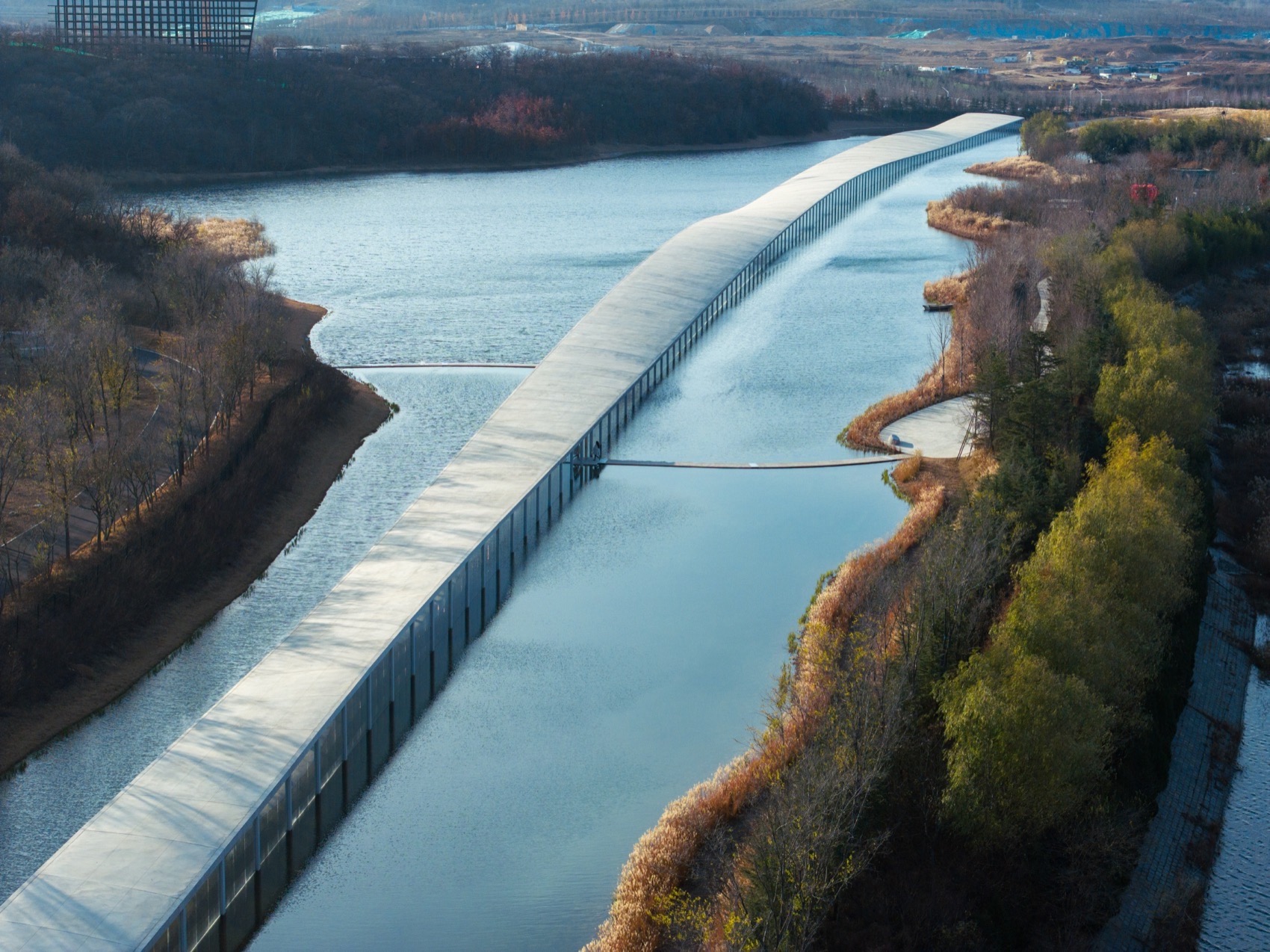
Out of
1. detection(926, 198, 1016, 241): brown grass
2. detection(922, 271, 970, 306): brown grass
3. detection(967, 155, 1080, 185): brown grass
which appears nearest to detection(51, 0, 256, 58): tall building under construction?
detection(967, 155, 1080, 185): brown grass

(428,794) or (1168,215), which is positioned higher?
(1168,215)

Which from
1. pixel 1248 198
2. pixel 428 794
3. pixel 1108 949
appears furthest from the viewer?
pixel 1248 198

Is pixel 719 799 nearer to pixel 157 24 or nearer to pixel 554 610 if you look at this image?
pixel 554 610

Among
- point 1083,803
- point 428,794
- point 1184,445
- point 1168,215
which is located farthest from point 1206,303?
point 428,794

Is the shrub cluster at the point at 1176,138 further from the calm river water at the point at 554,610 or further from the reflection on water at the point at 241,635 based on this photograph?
the reflection on water at the point at 241,635

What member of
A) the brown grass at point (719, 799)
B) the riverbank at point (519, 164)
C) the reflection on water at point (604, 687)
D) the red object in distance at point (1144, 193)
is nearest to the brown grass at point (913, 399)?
the reflection on water at point (604, 687)

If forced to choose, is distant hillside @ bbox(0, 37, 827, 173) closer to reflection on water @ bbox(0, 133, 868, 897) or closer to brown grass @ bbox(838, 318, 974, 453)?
reflection on water @ bbox(0, 133, 868, 897)

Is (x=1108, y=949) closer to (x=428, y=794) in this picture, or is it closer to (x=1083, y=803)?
(x=1083, y=803)

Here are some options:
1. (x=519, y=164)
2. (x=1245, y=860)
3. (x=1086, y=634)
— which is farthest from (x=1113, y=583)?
(x=519, y=164)
